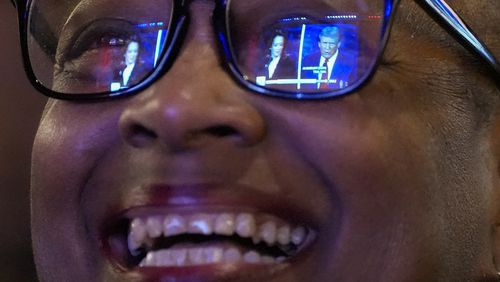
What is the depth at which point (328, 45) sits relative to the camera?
3.05 ft

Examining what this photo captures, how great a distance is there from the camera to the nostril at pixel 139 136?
93 cm

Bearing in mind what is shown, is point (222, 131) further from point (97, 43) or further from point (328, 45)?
point (97, 43)

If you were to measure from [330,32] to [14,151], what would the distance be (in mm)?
1017

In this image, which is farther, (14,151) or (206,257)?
(14,151)

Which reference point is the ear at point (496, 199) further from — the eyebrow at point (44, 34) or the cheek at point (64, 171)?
the eyebrow at point (44, 34)

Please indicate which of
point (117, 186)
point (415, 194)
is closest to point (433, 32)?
point (415, 194)

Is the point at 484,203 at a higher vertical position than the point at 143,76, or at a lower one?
lower

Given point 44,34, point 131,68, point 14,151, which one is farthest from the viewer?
point 14,151

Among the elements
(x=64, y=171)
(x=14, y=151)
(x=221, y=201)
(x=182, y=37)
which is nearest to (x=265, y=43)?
(x=182, y=37)

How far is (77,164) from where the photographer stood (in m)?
1.03

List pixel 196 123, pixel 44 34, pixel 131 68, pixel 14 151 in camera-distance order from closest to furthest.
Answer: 1. pixel 196 123
2. pixel 131 68
3. pixel 44 34
4. pixel 14 151

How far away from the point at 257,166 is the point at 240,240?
106 millimetres

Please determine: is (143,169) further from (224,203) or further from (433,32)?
(433,32)

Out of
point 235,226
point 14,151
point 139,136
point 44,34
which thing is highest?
point 44,34
